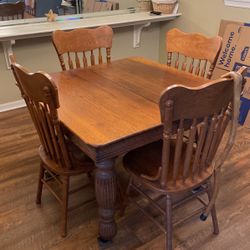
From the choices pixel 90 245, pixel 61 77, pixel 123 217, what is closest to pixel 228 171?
pixel 123 217

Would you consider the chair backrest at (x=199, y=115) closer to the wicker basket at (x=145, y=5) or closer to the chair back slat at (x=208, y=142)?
the chair back slat at (x=208, y=142)

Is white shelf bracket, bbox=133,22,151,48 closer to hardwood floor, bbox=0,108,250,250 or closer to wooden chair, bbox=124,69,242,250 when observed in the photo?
hardwood floor, bbox=0,108,250,250

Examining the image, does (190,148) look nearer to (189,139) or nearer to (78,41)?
(189,139)

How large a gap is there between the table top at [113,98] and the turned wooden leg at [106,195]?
152 millimetres

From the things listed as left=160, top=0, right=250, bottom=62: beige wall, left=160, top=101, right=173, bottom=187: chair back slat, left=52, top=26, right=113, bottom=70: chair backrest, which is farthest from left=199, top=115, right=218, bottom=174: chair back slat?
left=160, top=0, right=250, bottom=62: beige wall

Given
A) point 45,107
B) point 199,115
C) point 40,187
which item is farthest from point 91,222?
point 199,115

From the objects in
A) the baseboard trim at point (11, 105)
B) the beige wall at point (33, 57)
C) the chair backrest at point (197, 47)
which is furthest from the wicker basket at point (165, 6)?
the baseboard trim at point (11, 105)

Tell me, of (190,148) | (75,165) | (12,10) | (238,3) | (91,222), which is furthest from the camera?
(12,10)

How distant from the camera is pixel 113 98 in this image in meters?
1.56

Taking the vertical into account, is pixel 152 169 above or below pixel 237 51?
below

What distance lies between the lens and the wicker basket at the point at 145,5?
352cm

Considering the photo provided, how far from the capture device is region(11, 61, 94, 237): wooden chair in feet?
3.93

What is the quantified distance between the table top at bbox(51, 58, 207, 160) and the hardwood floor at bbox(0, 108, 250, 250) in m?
0.72

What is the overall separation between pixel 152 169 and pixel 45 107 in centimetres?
60
